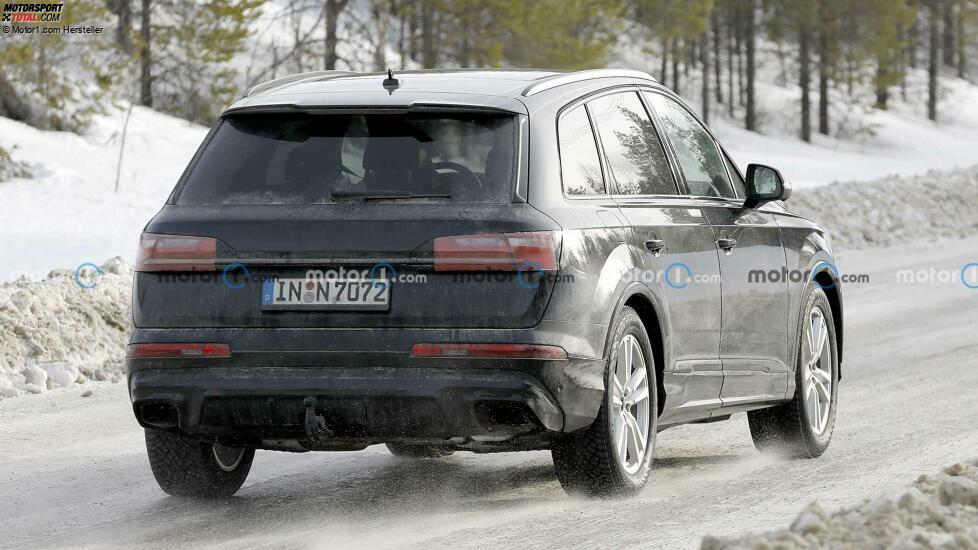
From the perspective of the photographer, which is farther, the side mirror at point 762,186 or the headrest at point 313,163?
the side mirror at point 762,186

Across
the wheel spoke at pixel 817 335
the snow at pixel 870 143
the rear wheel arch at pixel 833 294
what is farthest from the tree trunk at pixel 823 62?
the wheel spoke at pixel 817 335

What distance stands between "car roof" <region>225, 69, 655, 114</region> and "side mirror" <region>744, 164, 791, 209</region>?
3.01 feet

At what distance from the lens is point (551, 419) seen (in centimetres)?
512

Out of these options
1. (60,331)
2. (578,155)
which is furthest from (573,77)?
(60,331)

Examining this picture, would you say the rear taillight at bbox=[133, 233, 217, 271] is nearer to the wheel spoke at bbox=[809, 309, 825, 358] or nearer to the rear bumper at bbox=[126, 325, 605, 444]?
the rear bumper at bbox=[126, 325, 605, 444]

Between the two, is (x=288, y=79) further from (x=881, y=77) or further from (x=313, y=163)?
(x=881, y=77)

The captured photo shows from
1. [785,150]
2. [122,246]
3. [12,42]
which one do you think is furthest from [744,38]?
[122,246]

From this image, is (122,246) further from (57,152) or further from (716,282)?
(716,282)

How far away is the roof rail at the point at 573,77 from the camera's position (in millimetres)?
5645

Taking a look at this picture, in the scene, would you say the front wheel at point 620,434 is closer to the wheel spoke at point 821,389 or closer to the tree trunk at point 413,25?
the wheel spoke at point 821,389

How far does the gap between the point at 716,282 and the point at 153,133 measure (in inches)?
843

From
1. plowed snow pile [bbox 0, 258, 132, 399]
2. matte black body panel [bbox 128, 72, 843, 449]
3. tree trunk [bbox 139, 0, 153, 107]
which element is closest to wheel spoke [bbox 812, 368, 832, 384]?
matte black body panel [bbox 128, 72, 843, 449]

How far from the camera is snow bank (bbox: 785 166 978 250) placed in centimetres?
2117

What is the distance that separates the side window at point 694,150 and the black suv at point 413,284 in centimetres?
53
